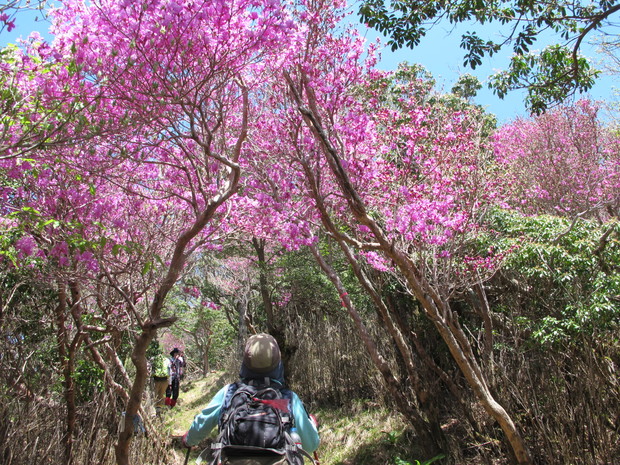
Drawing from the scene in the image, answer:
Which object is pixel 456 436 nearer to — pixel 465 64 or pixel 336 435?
pixel 336 435

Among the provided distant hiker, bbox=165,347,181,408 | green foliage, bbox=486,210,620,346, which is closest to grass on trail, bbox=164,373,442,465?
distant hiker, bbox=165,347,181,408

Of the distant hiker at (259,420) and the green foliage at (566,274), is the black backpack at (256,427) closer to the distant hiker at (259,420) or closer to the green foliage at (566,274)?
the distant hiker at (259,420)

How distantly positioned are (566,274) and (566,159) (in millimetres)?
9654

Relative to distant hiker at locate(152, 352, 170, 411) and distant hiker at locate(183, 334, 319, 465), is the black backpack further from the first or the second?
distant hiker at locate(152, 352, 170, 411)

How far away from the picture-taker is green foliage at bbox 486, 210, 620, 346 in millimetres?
3859

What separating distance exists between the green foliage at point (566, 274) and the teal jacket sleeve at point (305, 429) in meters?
2.72

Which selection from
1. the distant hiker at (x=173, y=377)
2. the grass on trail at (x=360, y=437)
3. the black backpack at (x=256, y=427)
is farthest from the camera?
the distant hiker at (x=173, y=377)

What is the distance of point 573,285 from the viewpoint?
179 inches

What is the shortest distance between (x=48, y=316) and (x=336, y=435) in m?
4.59

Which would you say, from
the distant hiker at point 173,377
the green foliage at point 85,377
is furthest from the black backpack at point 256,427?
the distant hiker at point 173,377

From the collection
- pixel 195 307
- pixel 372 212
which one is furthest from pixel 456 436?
pixel 195 307

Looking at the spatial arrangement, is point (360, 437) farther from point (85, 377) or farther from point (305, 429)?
point (305, 429)

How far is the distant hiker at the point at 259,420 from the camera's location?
7.25 ft

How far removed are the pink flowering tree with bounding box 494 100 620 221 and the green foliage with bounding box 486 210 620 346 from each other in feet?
17.7
